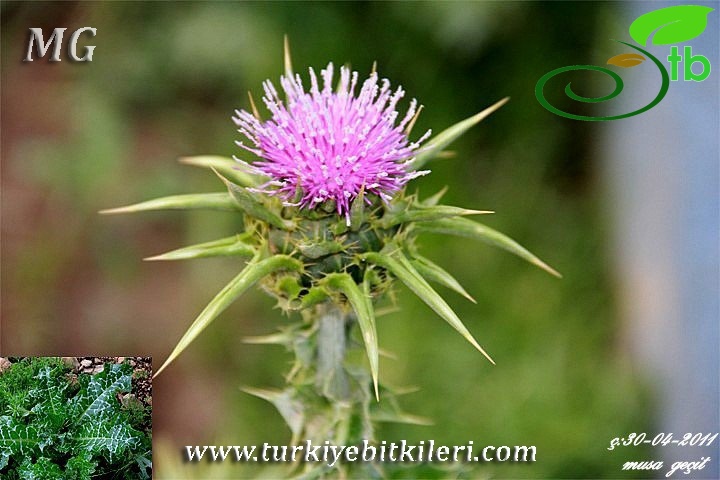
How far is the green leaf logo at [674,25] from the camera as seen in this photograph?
72.6 inches

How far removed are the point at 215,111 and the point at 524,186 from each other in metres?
0.92

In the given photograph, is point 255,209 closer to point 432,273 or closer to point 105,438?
point 432,273

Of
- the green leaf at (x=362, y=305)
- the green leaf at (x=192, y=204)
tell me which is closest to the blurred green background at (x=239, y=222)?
the green leaf at (x=192, y=204)

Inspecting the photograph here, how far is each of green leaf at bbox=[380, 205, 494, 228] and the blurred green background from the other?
82 centimetres

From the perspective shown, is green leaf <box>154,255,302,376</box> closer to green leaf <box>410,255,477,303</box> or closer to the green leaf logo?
green leaf <box>410,255,477,303</box>

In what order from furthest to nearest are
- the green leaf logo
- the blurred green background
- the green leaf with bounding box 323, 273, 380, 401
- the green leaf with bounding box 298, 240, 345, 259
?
the blurred green background, the green leaf logo, the green leaf with bounding box 298, 240, 345, 259, the green leaf with bounding box 323, 273, 380, 401

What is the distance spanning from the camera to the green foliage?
1.59 meters

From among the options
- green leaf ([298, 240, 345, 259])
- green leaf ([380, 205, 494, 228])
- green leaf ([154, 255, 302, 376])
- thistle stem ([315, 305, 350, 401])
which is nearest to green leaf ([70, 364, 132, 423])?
green leaf ([154, 255, 302, 376])

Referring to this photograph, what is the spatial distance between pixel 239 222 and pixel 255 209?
991mm

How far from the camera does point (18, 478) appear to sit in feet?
5.40

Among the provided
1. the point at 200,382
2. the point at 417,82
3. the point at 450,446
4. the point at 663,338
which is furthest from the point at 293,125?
the point at 663,338

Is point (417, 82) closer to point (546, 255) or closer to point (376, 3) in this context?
point (376, 3)

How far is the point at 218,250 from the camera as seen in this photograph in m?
1.44

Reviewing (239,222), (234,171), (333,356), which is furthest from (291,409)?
(239,222)
